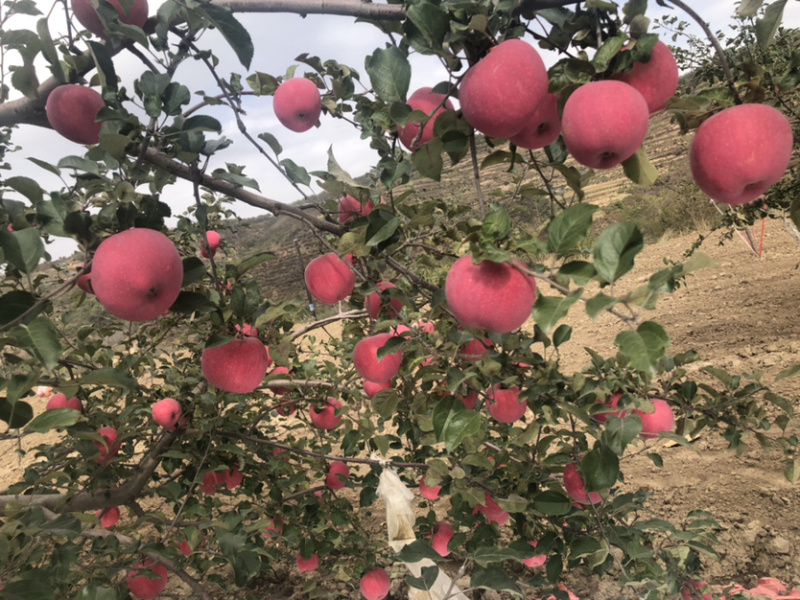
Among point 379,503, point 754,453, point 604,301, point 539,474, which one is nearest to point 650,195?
point 754,453

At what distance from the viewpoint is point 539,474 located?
1.25m

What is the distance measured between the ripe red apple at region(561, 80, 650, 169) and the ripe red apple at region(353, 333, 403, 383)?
678 mm

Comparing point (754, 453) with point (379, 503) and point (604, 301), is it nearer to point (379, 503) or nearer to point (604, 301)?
point (379, 503)

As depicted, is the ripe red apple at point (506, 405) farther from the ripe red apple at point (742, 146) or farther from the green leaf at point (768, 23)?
the green leaf at point (768, 23)

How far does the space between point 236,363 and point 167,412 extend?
0.74 m

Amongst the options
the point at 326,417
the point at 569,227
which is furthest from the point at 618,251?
the point at 326,417

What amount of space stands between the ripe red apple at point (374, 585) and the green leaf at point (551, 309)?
1.46 metres

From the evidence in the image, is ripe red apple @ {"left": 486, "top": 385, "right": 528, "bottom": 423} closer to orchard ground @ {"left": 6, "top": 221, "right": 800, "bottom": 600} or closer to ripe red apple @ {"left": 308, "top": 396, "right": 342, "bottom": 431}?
orchard ground @ {"left": 6, "top": 221, "right": 800, "bottom": 600}

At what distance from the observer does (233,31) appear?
0.74 m

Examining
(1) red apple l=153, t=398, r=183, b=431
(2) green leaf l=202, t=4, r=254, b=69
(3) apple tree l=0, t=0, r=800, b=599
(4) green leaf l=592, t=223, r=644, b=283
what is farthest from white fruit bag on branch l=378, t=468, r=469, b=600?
(2) green leaf l=202, t=4, r=254, b=69

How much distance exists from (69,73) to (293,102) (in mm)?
496

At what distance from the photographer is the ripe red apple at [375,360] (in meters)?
1.16

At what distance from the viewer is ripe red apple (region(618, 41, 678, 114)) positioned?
2.05 feet

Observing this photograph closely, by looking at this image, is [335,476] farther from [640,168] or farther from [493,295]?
[640,168]
